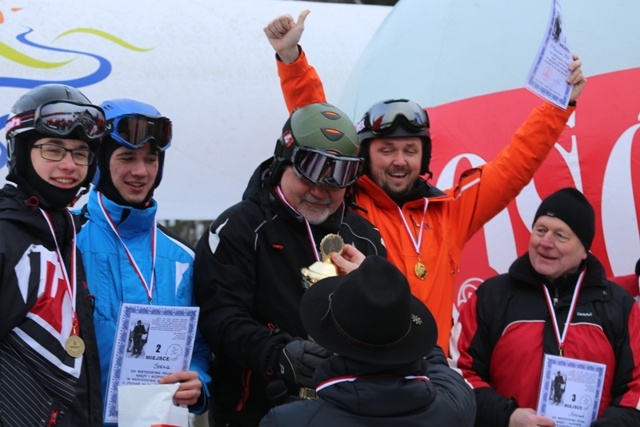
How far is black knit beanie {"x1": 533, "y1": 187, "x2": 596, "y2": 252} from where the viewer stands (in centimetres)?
427

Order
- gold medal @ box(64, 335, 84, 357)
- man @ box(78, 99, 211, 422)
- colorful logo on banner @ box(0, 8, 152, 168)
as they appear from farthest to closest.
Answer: colorful logo on banner @ box(0, 8, 152, 168), man @ box(78, 99, 211, 422), gold medal @ box(64, 335, 84, 357)

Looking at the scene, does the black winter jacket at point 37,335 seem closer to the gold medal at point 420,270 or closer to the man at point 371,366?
the man at point 371,366

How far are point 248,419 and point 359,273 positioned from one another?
57.1 inches

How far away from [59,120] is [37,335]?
733 millimetres

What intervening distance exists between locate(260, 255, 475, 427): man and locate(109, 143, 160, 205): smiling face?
134cm

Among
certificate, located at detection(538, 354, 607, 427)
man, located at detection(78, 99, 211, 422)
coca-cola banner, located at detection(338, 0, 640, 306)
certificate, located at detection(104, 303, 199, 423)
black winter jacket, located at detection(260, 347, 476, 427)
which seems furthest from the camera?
coca-cola banner, located at detection(338, 0, 640, 306)

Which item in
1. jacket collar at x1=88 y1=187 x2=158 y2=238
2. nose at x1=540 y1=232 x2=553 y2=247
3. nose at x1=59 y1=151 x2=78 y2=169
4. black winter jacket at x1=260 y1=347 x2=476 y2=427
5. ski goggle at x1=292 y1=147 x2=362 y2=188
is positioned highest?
ski goggle at x1=292 y1=147 x2=362 y2=188

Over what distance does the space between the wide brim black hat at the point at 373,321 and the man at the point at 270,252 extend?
3.45 feet

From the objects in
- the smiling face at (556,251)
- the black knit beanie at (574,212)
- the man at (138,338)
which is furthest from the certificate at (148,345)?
the black knit beanie at (574,212)

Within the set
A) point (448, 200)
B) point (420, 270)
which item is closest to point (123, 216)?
point (420, 270)

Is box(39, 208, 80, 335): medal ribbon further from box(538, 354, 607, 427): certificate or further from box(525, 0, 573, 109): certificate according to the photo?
box(525, 0, 573, 109): certificate

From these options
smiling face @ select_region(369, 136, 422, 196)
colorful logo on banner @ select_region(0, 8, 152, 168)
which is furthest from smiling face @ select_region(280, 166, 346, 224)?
Answer: colorful logo on banner @ select_region(0, 8, 152, 168)

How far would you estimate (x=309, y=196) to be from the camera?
3.88 metres

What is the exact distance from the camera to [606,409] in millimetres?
4020
